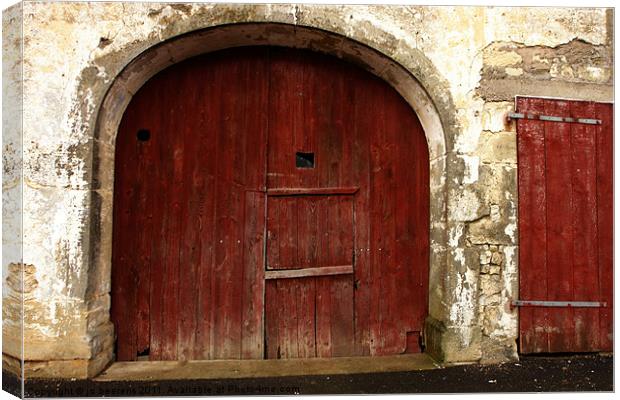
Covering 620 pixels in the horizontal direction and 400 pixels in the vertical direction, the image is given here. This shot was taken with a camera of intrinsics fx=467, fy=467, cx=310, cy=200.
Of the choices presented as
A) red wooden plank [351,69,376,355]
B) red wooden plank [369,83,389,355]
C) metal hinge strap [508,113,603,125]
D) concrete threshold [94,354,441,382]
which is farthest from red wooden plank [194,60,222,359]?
metal hinge strap [508,113,603,125]

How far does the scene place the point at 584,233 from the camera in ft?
11.3

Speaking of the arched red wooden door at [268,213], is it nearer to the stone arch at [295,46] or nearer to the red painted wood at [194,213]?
the red painted wood at [194,213]

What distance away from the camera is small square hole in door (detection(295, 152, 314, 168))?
12.0 feet

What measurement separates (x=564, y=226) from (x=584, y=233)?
162 mm

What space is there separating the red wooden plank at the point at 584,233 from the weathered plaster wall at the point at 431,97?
369mm

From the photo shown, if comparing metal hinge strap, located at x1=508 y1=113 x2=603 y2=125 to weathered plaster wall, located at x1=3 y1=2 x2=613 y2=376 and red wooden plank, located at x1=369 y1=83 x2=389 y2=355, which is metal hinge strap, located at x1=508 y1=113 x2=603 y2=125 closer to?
weathered plaster wall, located at x1=3 y1=2 x2=613 y2=376

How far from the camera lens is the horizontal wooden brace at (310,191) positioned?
142 inches

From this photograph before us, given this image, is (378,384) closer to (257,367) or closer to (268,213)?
(257,367)

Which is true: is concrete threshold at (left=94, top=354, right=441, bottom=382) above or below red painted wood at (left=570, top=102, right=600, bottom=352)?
below

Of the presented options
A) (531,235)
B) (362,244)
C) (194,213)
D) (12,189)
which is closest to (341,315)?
(362,244)

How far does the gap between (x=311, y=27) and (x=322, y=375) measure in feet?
8.03

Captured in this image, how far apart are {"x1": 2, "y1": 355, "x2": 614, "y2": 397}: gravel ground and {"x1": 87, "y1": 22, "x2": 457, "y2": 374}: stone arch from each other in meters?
0.33

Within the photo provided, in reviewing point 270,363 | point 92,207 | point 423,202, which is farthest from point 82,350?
point 423,202

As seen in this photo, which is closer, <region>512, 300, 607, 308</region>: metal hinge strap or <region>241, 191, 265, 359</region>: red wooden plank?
<region>512, 300, 607, 308</region>: metal hinge strap
